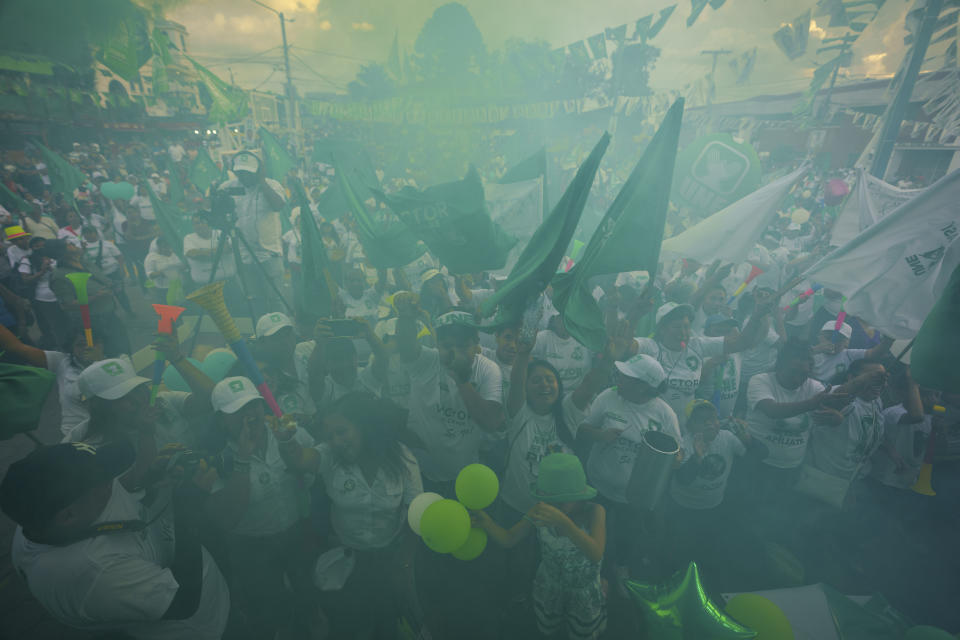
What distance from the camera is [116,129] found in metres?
31.4

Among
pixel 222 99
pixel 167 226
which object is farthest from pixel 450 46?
pixel 167 226

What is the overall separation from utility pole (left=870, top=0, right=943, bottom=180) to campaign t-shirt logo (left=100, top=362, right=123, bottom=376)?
454 inches

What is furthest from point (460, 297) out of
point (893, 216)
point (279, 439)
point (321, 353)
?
point (893, 216)

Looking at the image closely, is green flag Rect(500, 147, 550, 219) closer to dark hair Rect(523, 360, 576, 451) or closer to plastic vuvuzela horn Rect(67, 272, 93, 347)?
dark hair Rect(523, 360, 576, 451)

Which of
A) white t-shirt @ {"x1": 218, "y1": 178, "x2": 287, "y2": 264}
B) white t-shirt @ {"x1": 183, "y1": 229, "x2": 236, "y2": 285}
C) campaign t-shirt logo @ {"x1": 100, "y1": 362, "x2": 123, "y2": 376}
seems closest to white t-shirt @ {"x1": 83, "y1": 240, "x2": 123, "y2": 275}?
white t-shirt @ {"x1": 183, "y1": 229, "x2": 236, "y2": 285}

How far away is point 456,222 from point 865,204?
638cm

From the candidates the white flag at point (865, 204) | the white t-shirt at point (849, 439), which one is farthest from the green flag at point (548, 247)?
the white flag at point (865, 204)

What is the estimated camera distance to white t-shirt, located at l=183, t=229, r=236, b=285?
25.6 feet

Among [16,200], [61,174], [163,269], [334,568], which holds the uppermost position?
[61,174]

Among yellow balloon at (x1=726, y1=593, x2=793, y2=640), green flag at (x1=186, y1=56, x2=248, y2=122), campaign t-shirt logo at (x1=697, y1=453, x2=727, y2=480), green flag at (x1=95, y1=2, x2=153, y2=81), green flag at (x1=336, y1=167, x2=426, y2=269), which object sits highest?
green flag at (x1=95, y1=2, x2=153, y2=81)

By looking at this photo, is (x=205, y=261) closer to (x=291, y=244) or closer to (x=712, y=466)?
(x=291, y=244)

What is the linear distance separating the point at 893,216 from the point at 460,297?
501 centimetres

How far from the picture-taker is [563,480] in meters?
2.74

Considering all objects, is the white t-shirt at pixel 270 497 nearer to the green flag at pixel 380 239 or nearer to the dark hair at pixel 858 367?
the green flag at pixel 380 239
